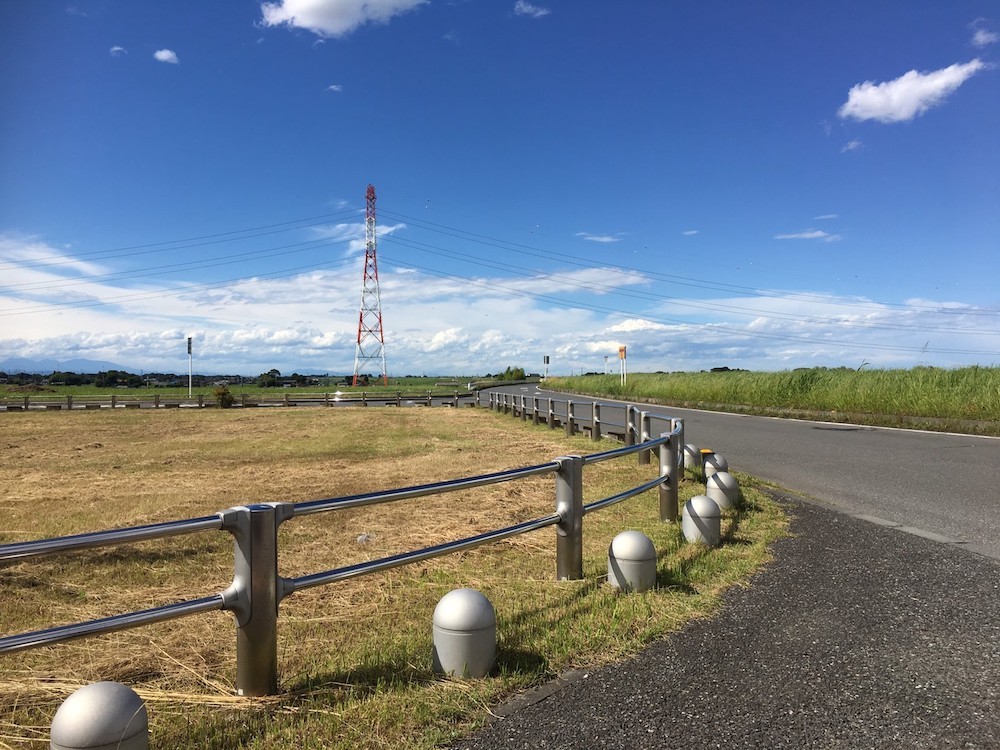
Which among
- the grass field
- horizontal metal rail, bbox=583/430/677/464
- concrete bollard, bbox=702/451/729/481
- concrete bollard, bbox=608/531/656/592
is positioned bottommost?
the grass field

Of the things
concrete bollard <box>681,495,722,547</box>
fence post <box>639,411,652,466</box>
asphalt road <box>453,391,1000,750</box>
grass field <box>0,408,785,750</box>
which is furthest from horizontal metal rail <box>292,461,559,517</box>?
fence post <box>639,411,652,466</box>

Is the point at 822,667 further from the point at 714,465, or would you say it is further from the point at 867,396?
the point at 867,396

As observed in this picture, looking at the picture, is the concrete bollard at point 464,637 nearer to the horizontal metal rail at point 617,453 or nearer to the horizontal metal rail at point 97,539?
the horizontal metal rail at point 97,539

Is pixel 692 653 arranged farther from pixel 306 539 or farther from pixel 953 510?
pixel 953 510

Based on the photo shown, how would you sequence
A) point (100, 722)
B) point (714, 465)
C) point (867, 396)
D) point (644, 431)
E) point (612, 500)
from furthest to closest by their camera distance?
1. point (867, 396)
2. point (644, 431)
3. point (714, 465)
4. point (612, 500)
5. point (100, 722)

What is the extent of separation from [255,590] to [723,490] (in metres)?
5.63

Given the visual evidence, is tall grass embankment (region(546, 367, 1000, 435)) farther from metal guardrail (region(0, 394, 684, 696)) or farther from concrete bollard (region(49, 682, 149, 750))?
concrete bollard (region(49, 682, 149, 750))

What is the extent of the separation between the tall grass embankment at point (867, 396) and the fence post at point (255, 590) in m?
19.4

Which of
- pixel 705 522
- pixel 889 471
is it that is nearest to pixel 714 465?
pixel 705 522

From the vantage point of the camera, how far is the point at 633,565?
4707mm

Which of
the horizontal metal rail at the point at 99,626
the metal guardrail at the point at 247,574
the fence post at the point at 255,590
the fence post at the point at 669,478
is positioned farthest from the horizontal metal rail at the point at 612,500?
the horizontal metal rail at the point at 99,626

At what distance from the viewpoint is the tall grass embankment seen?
60.7 ft

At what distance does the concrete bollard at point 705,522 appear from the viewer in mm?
6004

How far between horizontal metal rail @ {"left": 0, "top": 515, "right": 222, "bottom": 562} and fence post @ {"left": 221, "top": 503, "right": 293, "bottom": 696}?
0.45 ft
